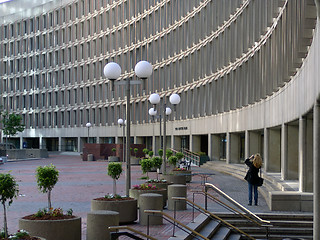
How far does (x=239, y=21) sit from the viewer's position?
3762cm

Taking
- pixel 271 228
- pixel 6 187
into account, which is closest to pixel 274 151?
pixel 271 228

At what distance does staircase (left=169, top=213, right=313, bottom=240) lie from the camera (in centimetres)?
1473

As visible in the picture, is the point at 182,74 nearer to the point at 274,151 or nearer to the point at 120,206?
the point at 274,151

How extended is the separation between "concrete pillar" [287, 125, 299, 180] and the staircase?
9.08 metres

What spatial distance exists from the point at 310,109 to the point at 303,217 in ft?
11.1

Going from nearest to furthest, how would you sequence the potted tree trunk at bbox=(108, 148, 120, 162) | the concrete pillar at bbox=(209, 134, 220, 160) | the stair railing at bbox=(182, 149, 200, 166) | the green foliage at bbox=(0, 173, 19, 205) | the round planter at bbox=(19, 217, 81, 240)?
the green foliage at bbox=(0, 173, 19, 205) → the round planter at bbox=(19, 217, 81, 240) → the stair railing at bbox=(182, 149, 200, 166) → the concrete pillar at bbox=(209, 134, 220, 160) → the potted tree trunk at bbox=(108, 148, 120, 162)

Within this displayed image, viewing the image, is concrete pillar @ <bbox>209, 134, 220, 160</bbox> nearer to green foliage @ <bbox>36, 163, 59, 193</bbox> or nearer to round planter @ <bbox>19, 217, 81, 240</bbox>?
green foliage @ <bbox>36, 163, 59, 193</bbox>

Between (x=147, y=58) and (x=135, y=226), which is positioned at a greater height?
(x=147, y=58)

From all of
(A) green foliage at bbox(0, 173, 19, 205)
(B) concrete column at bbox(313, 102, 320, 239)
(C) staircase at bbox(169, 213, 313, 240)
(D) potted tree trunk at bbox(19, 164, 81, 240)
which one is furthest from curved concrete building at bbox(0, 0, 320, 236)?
(A) green foliage at bbox(0, 173, 19, 205)

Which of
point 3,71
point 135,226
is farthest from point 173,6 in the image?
point 3,71

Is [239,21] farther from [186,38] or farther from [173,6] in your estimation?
[173,6]

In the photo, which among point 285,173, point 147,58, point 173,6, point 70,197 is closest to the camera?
point 70,197

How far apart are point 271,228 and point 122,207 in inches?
175

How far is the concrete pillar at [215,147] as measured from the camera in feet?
157
